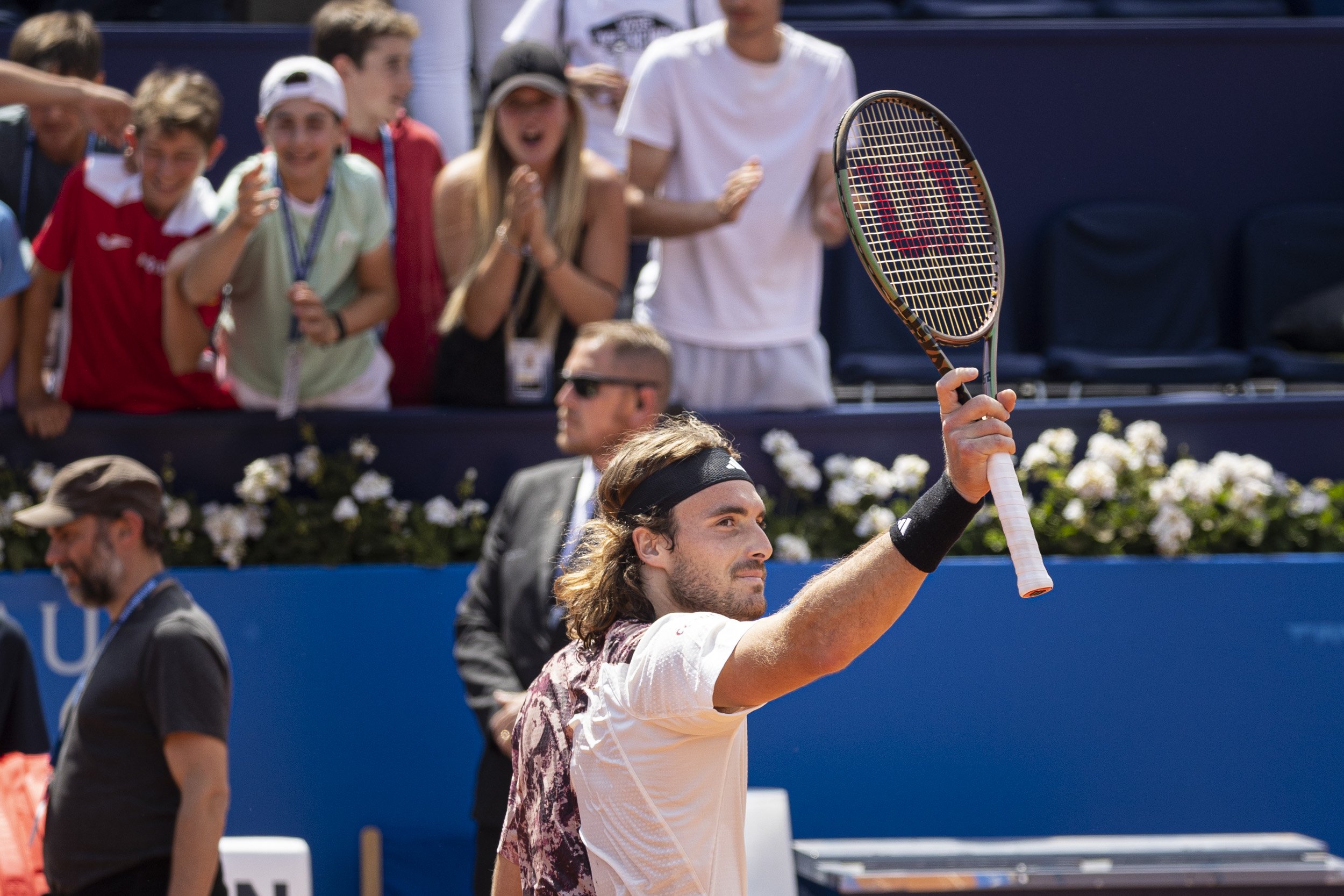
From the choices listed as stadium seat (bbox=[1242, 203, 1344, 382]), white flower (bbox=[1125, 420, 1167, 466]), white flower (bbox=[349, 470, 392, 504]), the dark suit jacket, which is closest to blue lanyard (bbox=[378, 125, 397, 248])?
white flower (bbox=[349, 470, 392, 504])

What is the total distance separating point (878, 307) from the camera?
636 centimetres

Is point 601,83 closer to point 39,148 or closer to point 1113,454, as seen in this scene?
point 39,148

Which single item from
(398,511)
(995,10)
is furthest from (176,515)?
(995,10)

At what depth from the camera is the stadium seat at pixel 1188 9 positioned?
22.4ft

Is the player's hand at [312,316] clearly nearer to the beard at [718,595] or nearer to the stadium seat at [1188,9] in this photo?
the beard at [718,595]

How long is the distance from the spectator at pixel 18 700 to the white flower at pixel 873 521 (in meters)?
2.31

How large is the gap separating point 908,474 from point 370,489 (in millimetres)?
1613

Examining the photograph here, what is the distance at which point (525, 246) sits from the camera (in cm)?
457

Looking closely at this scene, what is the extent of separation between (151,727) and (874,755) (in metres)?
2.10

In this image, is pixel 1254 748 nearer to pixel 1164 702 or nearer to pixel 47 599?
pixel 1164 702

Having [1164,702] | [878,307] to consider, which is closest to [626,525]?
[1164,702]

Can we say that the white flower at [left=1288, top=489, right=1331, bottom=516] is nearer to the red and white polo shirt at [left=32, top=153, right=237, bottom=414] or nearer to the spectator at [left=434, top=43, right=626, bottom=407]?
the spectator at [left=434, top=43, right=626, bottom=407]

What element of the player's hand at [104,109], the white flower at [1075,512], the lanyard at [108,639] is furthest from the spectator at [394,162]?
the white flower at [1075,512]

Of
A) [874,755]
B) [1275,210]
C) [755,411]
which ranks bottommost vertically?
[874,755]
